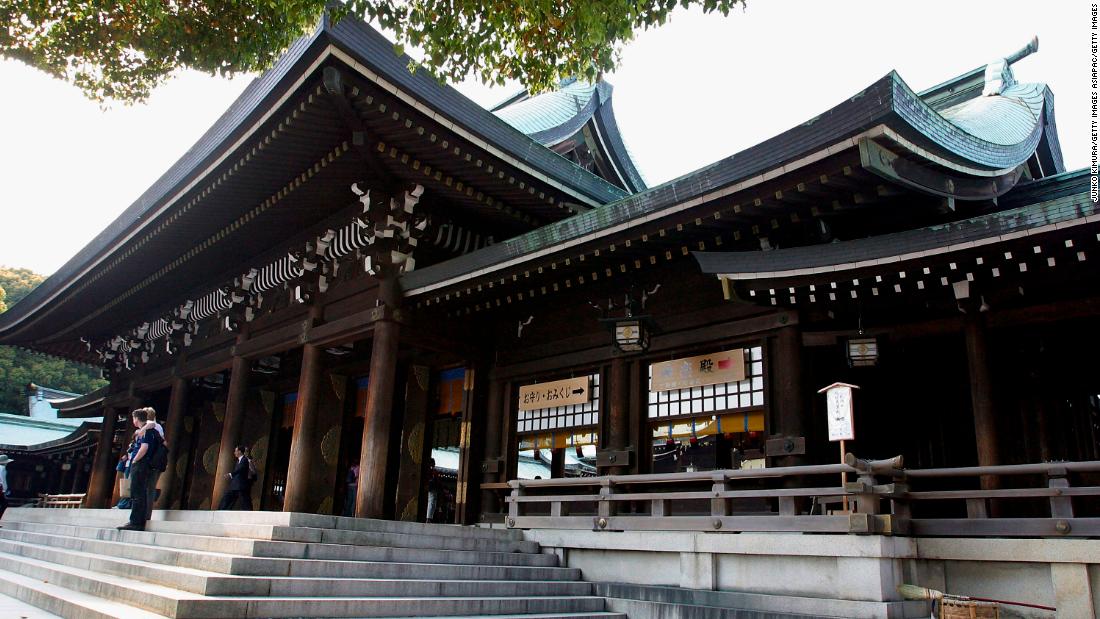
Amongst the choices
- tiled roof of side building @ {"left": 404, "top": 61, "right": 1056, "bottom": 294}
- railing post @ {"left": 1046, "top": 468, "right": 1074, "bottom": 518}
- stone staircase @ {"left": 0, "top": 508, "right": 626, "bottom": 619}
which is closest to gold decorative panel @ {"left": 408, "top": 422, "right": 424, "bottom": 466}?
tiled roof of side building @ {"left": 404, "top": 61, "right": 1056, "bottom": 294}

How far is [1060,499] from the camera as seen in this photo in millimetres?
6211

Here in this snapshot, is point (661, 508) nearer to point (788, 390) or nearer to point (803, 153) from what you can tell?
point (788, 390)

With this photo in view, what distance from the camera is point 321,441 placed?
1527 centimetres

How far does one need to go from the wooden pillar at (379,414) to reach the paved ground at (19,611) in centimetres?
421

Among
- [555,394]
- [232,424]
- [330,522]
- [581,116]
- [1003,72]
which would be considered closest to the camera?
[330,522]

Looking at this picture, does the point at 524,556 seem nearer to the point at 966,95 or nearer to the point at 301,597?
the point at 301,597

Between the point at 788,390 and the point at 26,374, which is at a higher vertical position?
the point at 26,374

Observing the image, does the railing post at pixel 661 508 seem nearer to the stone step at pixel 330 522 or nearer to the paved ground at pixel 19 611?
the stone step at pixel 330 522

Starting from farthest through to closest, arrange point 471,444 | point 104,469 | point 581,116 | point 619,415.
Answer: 1. point 104,469
2. point 581,116
3. point 471,444
4. point 619,415

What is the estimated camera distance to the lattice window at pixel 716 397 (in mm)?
9055

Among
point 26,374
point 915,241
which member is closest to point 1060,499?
point 915,241

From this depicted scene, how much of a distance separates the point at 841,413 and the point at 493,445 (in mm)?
6010

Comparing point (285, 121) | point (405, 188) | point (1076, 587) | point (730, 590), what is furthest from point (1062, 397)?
point (285, 121)

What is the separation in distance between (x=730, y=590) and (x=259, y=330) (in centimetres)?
1037
